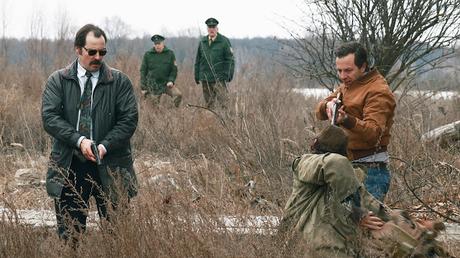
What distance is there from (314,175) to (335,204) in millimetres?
198

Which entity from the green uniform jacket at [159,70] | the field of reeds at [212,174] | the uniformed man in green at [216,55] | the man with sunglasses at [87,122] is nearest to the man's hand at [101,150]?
the man with sunglasses at [87,122]

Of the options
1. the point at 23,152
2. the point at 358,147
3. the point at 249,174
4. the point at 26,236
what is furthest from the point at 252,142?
the point at 23,152

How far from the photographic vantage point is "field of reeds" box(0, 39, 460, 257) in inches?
189

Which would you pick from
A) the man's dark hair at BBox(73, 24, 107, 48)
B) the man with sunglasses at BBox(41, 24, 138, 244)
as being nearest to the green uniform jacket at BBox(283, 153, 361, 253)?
the man with sunglasses at BBox(41, 24, 138, 244)

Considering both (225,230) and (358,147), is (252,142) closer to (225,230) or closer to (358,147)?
(358,147)

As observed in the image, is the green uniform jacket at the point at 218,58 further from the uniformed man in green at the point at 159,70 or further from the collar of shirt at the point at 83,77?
the collar of shirt at the point at 83,77

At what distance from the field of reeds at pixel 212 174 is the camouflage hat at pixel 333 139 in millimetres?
604

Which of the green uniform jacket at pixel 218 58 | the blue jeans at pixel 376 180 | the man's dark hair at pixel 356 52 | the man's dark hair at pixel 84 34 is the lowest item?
the green uniform jacket at pixel 218 58

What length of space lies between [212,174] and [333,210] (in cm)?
337

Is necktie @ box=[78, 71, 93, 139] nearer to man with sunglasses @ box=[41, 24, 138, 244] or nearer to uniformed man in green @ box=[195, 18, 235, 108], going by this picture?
man with sunglasses @ box=[41, 24, 138, 244]

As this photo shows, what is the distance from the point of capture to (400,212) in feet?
16.5

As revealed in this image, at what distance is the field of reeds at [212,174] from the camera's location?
4812 mm

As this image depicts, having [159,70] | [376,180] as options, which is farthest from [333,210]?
[159,70]

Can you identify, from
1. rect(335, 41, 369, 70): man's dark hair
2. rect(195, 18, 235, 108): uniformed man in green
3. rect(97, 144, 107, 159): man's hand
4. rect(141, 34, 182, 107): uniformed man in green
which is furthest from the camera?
rect(141, 34, 182, 107): uniformed man in green
